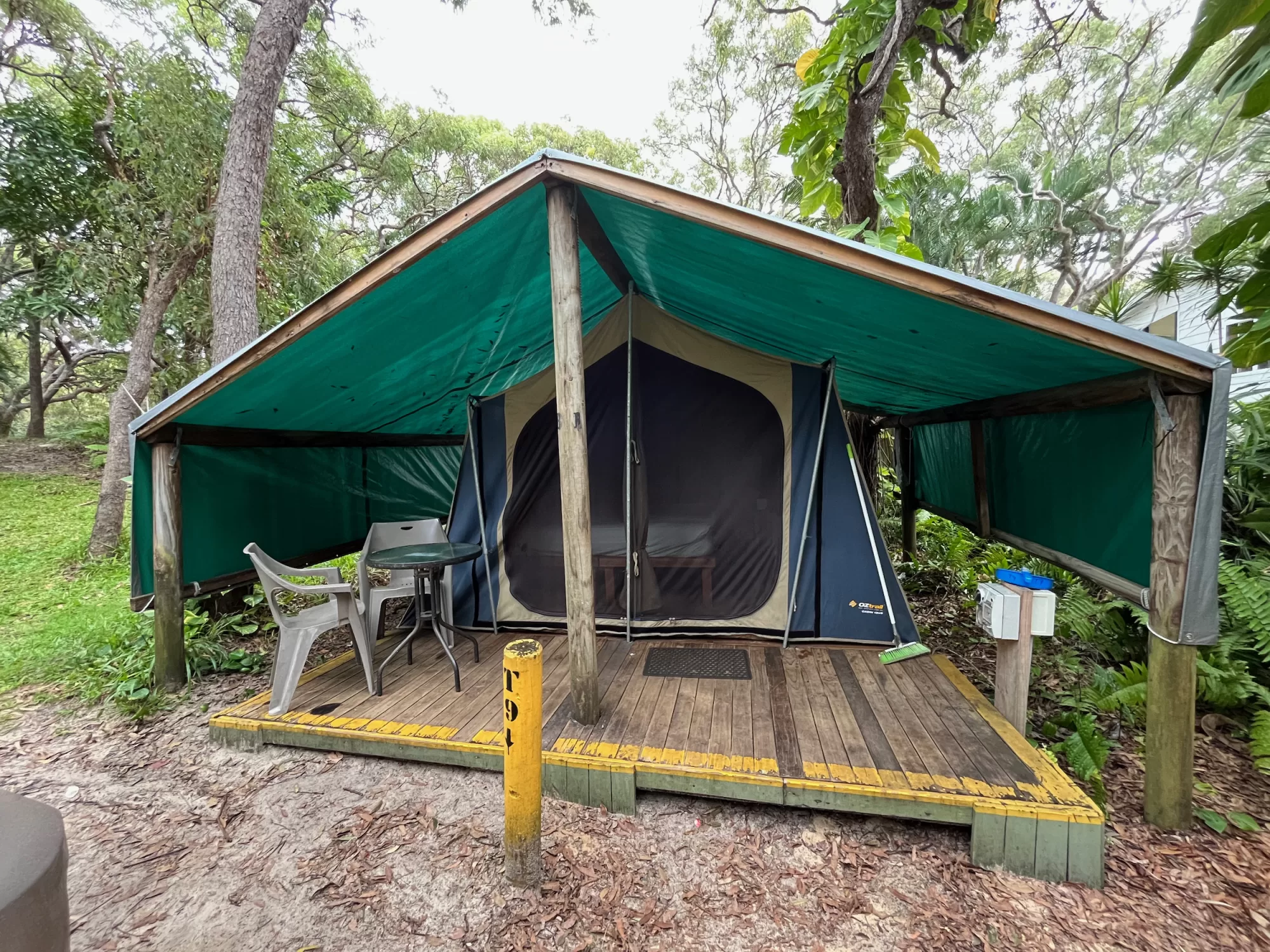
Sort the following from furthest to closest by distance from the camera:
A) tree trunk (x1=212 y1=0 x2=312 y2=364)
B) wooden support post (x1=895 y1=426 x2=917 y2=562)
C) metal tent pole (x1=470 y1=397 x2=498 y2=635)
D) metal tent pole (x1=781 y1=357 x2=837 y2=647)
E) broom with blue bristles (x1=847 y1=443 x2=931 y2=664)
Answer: wooden support post (x1=895 y1=426 x2=917 y2=562), tree trunk (x1=212 y1=0 x2=312 y2=364), metal tent pole (x1=470 y1=397 x2=498 y2=635), metal tent pole (x1=781 y1=357 x2=837 y2=647), broom with blue bristles (x1=847 y1=443 x2=931 y2=664)

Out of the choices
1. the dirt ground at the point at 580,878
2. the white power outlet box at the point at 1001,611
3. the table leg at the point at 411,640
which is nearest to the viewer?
the dirt ground at the point at 580,878

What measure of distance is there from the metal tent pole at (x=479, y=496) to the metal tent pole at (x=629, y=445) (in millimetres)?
927

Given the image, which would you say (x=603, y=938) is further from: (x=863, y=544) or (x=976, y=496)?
(x=976, y=496)

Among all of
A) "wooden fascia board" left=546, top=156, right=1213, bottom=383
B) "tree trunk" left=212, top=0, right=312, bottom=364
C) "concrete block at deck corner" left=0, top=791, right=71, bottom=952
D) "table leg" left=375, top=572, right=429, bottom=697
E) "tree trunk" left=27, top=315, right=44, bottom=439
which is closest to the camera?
"concrete block at deck corner" left=0, top=791, right=71, bottom=952

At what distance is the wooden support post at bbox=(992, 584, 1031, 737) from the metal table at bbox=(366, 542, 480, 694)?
2.48m

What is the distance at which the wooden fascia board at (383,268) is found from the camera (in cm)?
199

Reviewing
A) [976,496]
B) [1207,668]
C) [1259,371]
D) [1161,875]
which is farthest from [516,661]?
[1259,371]

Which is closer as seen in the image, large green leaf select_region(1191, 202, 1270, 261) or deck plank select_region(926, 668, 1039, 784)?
large green leaf select_region(1191, 202, 1270, 261)

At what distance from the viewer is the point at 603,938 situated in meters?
1.52

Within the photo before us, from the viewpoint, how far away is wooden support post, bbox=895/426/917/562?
17.7ft

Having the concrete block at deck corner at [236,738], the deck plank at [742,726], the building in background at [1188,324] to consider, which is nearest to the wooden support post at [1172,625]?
the deck plank at [742,726]

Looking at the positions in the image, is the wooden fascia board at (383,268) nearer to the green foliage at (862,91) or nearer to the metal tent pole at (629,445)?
the metal tent pole at (629,445)

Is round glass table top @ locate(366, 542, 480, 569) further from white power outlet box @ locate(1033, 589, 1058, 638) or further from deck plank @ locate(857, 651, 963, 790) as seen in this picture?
white power outlet box @ locate(1033, 589, 1058, 638)

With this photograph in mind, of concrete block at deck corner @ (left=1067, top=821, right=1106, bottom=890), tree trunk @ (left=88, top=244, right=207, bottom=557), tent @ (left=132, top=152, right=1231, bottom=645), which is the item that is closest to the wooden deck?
concrete block at deck corner @ (left=1067, top=821, right=1106, bottom=890)
